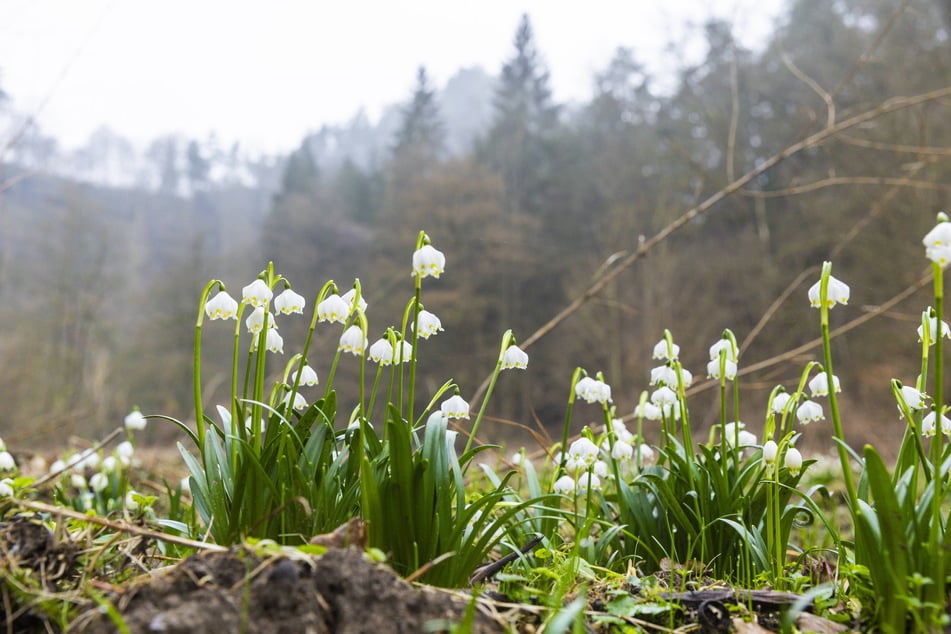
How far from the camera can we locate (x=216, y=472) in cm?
167

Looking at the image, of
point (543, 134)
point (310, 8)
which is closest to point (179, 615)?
point (310, 8)

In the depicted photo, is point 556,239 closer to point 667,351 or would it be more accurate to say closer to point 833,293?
point 667,351

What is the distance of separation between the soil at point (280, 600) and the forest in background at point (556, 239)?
11949 mm

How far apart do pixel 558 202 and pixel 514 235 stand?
93.8 inches

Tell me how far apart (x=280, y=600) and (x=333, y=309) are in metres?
0.79

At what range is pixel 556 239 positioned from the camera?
17594 mm

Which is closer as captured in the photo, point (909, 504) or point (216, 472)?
point (909, 504)

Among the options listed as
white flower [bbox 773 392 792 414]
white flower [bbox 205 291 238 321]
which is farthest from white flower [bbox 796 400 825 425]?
white flower [bbox 205 291 238 321]

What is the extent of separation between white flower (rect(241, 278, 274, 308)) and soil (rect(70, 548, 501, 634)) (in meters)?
0.65

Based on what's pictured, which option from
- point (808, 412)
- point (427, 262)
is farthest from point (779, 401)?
point (427, 262)

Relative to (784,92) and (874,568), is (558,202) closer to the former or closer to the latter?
(784,92)

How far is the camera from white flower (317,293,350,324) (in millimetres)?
1681

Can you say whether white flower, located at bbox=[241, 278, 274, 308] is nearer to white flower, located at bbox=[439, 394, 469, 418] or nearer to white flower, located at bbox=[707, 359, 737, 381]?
white flower, located at bbox=[439, 394, 469, 418]

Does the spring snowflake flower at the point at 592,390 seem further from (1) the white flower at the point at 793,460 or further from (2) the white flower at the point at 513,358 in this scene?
(1) the white flower at the point at 793,460
